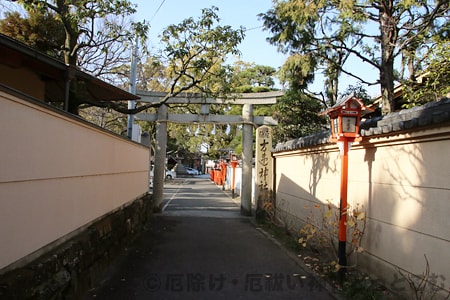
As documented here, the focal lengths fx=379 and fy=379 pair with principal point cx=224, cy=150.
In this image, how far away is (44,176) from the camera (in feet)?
13.4

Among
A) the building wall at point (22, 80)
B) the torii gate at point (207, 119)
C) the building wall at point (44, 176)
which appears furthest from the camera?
the torii gate at point (207, 119)

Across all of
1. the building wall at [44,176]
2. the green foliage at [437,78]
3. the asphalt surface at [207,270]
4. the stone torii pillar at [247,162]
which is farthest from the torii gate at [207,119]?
the building wall at [44,176]

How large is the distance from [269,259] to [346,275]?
205 centimetres

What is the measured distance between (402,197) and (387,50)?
7133 mm

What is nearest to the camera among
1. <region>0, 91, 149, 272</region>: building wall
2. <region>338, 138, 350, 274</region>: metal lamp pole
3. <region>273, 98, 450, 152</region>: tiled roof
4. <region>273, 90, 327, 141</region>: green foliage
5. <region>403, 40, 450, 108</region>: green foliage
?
<region>0, 91, 149, 272</region>: building wall

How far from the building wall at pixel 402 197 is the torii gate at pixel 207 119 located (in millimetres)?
7790

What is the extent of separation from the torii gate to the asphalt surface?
4.23 m

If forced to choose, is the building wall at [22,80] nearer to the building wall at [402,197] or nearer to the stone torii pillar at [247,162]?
the building wall at [402,197]

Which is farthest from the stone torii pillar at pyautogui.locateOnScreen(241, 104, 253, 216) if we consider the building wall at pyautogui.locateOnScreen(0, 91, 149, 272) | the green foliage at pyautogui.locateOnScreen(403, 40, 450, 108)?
the building wall at pyautogui.locateOnScreen(0, 91, 149, 272)

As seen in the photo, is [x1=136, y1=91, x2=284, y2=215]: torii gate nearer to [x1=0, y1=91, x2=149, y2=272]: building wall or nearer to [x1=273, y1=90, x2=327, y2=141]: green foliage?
[x1=273, y1=90, x2=327, y2=141]: green foliage

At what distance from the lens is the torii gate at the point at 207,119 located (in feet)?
50.3

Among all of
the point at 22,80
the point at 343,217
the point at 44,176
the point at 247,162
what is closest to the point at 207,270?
the point at 343,217

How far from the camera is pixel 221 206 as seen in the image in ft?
59.1

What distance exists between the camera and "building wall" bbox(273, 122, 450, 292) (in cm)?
429
